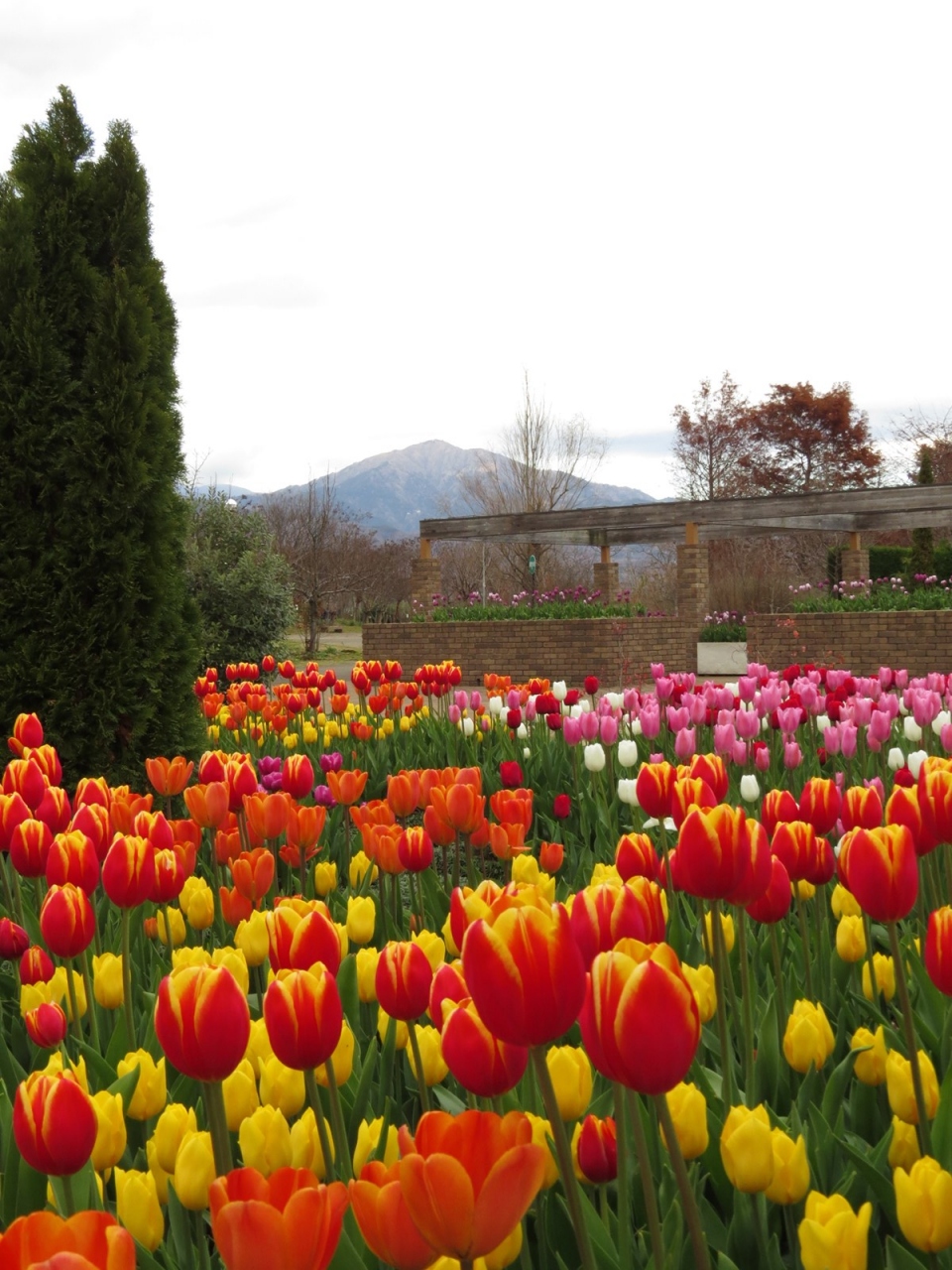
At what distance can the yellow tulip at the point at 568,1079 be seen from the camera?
1.32m

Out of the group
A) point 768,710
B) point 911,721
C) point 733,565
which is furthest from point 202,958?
point 733,565

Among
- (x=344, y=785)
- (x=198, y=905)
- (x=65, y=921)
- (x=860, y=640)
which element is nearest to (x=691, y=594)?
(x=860, y=640)

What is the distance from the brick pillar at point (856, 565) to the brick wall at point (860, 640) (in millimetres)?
5399

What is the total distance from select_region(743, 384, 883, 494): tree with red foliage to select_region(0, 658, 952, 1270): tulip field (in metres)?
40.0

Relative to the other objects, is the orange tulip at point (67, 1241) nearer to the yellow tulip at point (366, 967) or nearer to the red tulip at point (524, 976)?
the red tulip at point (524, 976)

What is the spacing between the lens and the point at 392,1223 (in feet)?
2.84

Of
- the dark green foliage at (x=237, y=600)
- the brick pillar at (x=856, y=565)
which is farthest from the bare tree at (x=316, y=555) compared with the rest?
the brick pillar at (x=856, y=565)

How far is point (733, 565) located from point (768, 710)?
28.5 m

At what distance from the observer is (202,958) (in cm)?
161

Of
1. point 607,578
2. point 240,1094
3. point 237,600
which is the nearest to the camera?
point 240,1094

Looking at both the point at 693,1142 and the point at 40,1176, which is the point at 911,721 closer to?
the point at 693,1142

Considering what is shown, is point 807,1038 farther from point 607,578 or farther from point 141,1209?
point 607,578

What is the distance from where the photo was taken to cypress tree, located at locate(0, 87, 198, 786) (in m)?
5.32

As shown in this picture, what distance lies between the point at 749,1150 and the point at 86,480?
492 centimetres
